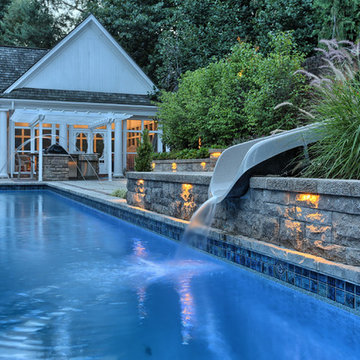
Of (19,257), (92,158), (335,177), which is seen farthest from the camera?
(92,158)

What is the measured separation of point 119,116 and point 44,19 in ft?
64.9

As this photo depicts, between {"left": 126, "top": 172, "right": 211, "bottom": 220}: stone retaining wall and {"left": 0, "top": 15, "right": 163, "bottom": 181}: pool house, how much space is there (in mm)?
10814

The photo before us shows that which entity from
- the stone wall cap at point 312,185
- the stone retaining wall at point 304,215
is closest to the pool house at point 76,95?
the stone retaining wall at point 304,215

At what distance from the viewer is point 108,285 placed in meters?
5.14

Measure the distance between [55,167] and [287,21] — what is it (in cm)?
1107

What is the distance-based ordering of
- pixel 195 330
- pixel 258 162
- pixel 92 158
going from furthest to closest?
pixel 92 158 → pixel 258 162 → pixel 195 330

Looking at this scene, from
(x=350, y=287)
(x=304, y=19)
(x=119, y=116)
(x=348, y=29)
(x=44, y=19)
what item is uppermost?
(x=44, y=19)

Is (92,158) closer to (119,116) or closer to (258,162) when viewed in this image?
(119,116)

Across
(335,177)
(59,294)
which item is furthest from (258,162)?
(59,294)

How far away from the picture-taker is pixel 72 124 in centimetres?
2070

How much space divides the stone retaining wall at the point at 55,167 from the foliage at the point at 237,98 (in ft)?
15.2

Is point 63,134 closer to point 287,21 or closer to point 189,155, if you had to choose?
point 189,155

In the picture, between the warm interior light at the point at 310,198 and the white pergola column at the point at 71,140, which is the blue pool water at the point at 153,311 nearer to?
the warm interior light at the point at 310,198

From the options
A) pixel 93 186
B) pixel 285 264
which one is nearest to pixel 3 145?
pixel 93 186
